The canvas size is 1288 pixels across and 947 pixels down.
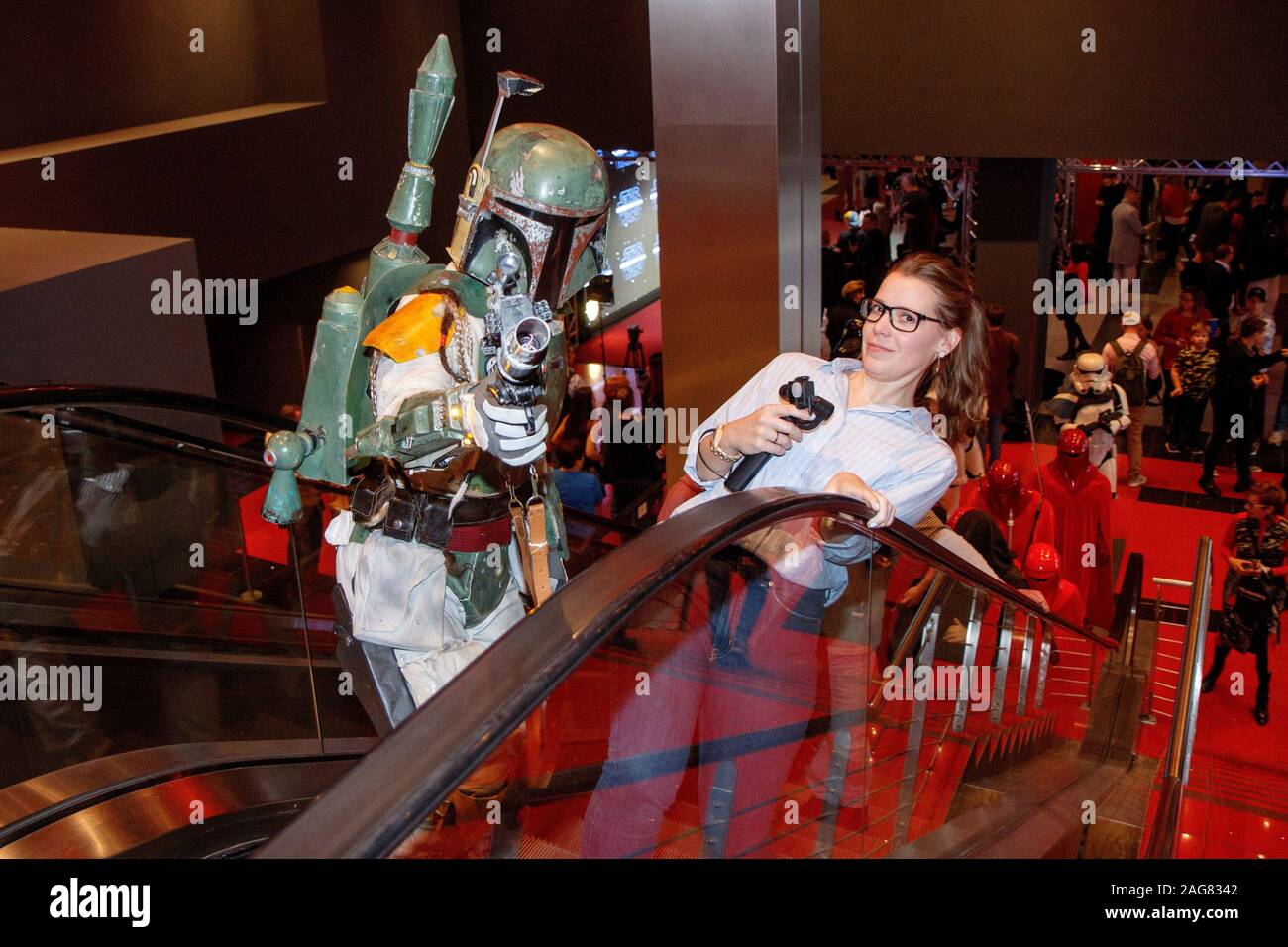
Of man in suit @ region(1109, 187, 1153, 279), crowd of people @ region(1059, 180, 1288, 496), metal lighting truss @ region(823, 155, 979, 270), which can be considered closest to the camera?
crowd of people @ region(1059, 180, 1288, 496)

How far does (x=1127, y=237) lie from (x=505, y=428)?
1290 centimetres

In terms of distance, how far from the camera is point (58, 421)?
15.1ft

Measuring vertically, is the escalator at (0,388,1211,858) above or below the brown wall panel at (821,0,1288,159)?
below

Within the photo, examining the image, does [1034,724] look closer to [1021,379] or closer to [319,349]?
[319,349]

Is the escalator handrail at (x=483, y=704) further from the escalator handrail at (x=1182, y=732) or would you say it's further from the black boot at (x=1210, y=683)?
the black boot at (x=1210, y=683)

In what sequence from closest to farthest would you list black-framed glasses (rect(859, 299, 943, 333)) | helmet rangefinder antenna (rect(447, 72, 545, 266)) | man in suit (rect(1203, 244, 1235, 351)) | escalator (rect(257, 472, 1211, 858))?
1. escalator (rect(257, 472, 1211, 858))
2. helmet rangefinder antenna (rect(447, 72, 545, 266))
3. black-framed glasses (rect(859, 299, 943, 333))
4. man in suit (rect(1203, 244, 1235, 351))

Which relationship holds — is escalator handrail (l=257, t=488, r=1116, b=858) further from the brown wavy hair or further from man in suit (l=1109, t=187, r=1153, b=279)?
man in suit (l=1109, t=187, r=1153, b=279)

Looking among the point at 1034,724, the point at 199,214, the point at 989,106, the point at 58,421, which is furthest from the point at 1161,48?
the point at 58,421

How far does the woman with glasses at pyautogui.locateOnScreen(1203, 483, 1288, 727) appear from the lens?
665 cm

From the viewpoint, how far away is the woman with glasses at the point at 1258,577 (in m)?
6.65

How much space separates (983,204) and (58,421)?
9.19m

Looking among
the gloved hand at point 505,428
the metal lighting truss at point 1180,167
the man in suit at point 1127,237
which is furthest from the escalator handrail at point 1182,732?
the man in suit at point 1127,237

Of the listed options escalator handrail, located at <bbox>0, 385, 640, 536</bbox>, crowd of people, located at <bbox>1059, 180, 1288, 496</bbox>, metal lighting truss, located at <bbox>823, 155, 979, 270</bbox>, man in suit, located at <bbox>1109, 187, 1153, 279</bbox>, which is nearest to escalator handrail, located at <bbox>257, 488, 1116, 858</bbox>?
escalator handrail, located at <bbox>0, 385, 640, 536</bbox>

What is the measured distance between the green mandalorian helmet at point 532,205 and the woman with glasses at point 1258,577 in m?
5.25
